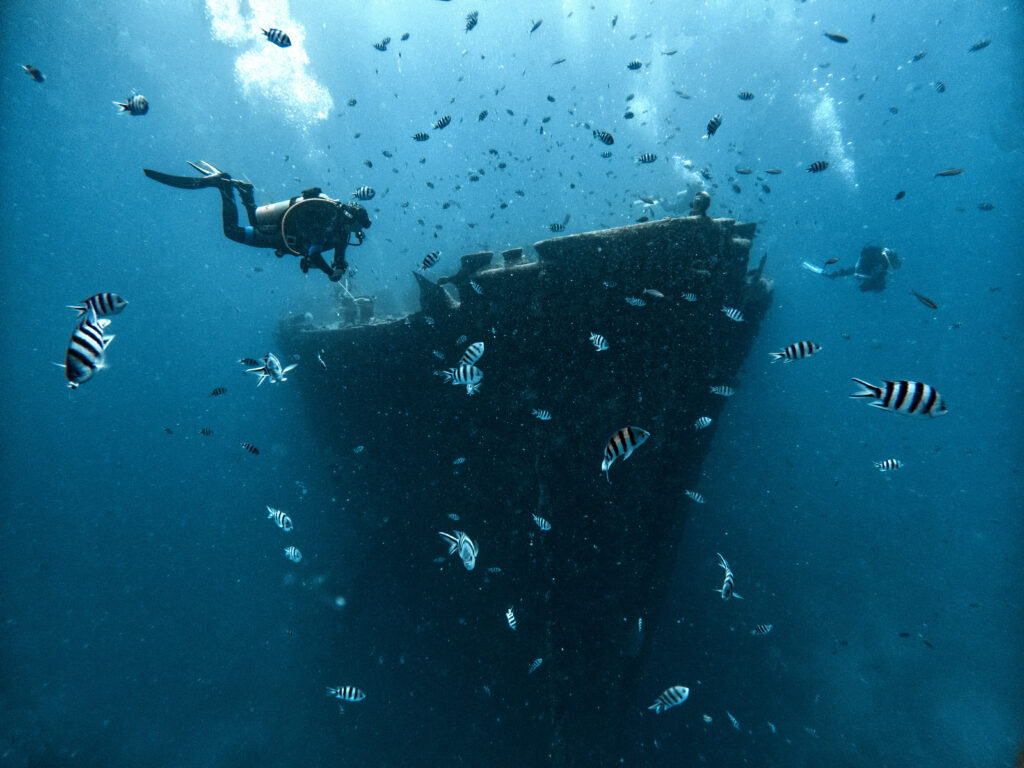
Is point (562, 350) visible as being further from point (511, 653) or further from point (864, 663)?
point (864, 663)

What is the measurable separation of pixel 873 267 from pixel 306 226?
20.4 meters

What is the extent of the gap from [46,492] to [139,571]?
3874 cm

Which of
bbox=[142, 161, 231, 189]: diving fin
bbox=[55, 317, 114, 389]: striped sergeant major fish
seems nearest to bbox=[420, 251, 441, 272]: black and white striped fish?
bbox=[142, 161, 231, 189]: diving fin

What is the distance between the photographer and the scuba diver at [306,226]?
20.9 feet

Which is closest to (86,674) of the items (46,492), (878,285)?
(878,285)

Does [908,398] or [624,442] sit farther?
[624,442]

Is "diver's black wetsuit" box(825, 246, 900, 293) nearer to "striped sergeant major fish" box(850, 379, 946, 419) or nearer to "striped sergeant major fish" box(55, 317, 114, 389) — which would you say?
"striped sergeant major fish" box(850, 379, 946, 419)

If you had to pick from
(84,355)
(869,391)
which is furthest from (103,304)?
(869,391)

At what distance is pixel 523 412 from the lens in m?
8.22

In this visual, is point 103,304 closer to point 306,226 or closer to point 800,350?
point 306,226

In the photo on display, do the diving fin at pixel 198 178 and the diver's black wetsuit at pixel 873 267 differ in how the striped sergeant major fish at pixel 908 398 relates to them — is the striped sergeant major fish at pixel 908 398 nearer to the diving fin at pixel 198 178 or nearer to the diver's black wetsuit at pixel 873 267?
the diving fin at pixel 198 178

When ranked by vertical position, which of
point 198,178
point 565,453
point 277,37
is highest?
point 277,37

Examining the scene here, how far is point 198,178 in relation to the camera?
717 centimetres

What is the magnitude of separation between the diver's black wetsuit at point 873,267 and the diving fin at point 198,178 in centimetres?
1971
